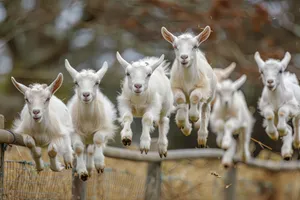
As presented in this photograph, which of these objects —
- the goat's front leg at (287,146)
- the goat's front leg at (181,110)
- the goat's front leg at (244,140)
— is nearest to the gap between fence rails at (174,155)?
the goat's front leg at (244,140)

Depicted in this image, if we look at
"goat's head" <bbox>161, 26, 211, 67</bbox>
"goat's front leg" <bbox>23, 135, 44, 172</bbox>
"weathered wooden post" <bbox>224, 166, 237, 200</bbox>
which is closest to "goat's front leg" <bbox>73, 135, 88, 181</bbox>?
"goat's front leg" <bbox>23, 135, 44, 172</bbox>

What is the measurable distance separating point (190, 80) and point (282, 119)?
1413 millimetres

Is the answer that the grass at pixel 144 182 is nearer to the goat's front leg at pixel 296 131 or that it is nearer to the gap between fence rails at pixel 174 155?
the gap between fence rails at pixel 174 155

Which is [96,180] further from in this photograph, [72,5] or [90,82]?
[72,5]

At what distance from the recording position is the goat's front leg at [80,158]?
856 centimetres

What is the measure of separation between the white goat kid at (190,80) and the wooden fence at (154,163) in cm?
153

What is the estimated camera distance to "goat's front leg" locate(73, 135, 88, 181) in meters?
8.56

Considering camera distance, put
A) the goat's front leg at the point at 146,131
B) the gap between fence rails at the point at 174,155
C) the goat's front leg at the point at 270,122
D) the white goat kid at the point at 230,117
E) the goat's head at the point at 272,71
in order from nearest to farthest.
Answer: the goat's front leg at the point at 146,131
the gap between fence rails at the point at 174,155
the goat's head at the point at 272,71
the goat's front leg at the point at 270,122
the white goat kid at the point at 230,117

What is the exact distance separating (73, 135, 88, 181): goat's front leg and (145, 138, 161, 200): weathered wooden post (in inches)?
145

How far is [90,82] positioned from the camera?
8.47 m

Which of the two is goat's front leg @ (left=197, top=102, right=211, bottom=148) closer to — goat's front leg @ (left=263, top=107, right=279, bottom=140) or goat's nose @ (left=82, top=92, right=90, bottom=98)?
goat's front leg @ (left=263, top=107, right=279, bottom=140)

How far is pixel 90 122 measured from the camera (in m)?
9.04

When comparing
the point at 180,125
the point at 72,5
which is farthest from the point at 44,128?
the point at 72,5

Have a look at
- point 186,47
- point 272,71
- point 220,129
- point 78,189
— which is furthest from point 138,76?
point 220,129
